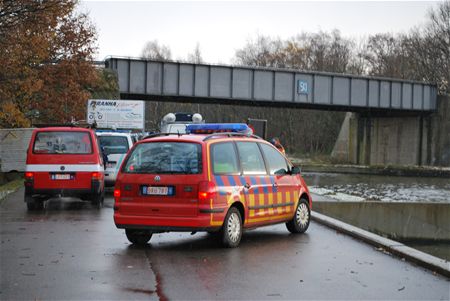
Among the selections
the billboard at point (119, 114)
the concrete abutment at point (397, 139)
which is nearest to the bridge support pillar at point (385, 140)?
the concrete abutment at point (397, 139)

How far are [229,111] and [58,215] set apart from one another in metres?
82.6

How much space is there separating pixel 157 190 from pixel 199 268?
175 centimetres

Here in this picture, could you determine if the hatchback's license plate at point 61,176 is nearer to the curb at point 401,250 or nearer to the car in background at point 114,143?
the car in background at point 114,143

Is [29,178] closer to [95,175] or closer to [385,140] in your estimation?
[95,175]

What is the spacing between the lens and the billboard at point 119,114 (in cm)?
3388

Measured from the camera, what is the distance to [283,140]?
95.8 meters

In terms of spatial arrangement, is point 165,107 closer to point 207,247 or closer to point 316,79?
point 316,79

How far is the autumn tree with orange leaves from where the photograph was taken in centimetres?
2462

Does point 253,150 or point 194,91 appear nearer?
point 253,150

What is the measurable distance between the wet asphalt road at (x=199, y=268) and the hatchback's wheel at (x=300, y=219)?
0.17 meters

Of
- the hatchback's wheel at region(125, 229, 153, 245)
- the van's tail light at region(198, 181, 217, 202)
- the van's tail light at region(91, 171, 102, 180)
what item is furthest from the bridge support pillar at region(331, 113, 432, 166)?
the van's tail light at region(198, 181, 217, 202)

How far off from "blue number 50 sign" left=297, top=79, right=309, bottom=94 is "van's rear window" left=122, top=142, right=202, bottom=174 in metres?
43.0

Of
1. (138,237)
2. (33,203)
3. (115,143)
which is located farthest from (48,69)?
(138,237)

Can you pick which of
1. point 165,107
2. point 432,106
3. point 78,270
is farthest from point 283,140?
point 78,270
